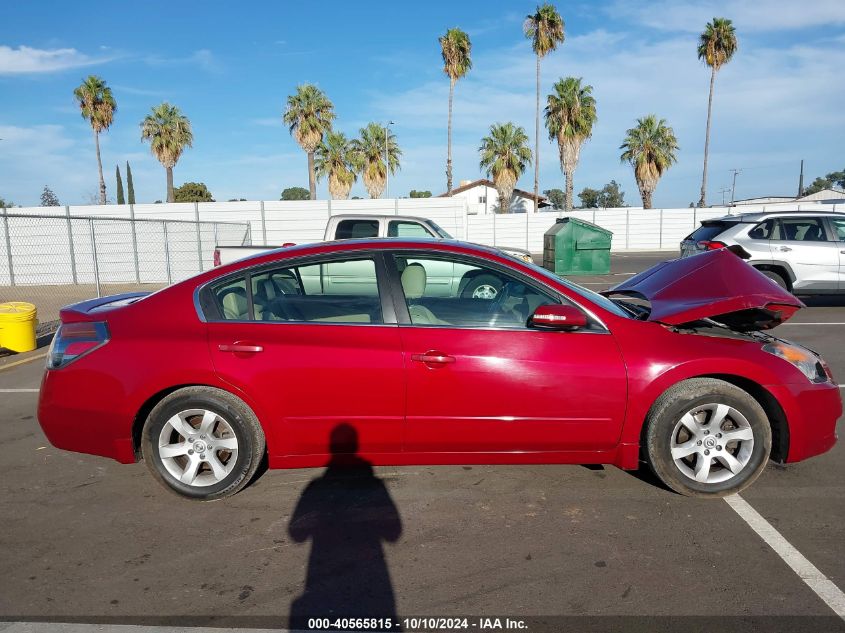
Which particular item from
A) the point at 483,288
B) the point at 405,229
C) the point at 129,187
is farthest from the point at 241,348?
the point at 129,187

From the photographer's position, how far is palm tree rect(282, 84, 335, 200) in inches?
1462

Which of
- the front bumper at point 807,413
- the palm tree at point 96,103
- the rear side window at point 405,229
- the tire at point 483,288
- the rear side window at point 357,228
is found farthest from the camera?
the palm tree at point 96,103

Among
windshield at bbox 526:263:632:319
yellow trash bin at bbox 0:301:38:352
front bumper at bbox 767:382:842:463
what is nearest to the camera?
front bumper at bbox 767:382:842:463

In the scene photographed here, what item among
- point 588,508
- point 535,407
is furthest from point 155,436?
point 588,508

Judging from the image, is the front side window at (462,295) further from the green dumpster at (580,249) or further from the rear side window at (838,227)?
the green dumpster at (580,249)

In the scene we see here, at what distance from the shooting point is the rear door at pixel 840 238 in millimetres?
9789

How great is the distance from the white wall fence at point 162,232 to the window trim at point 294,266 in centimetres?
1282

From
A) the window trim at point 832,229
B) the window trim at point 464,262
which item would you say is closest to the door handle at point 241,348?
the window trim at point 464,262

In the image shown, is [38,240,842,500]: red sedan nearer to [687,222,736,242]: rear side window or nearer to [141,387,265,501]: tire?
[141,387,265,501]: tire

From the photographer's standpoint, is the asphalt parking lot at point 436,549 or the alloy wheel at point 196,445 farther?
the alloy wheel at point 196,445

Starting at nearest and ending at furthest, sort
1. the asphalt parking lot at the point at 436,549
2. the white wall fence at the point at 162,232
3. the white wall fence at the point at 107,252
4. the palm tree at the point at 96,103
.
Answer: the asphalt parking lot at the point at 436,549, the white wall fence at the point at 107,252, the white wall fence at the point at 162,232, the palm tree at the point at 96,103

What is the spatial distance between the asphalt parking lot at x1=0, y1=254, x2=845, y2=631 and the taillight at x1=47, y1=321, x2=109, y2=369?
2.89ft

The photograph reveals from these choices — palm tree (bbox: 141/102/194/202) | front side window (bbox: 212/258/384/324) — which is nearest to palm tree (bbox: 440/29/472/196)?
palm tree (bbox: 141/102/194/202)

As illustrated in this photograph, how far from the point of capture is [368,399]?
3.40 m
